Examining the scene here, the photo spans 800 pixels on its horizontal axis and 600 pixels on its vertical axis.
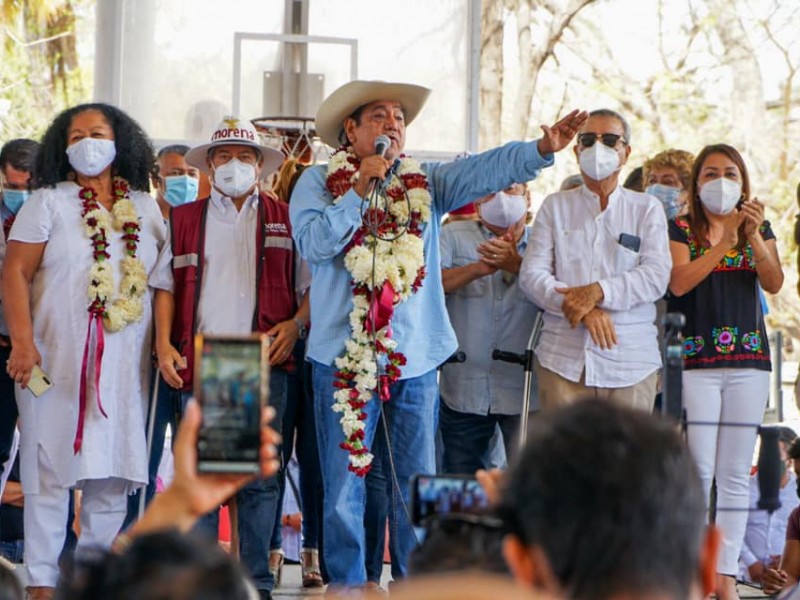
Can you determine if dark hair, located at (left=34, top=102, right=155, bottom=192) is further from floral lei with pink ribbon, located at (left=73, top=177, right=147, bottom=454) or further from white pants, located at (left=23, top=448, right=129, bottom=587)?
white pants, located at (left=23, top=448, right=129, bottom=587)

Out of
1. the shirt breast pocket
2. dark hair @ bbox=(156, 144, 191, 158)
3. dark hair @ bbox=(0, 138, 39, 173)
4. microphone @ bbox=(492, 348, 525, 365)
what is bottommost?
microphone @ bbox=(492, 348, 525, 365)

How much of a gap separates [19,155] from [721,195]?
326cm

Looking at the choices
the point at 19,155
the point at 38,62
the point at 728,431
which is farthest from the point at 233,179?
the point at 38,62

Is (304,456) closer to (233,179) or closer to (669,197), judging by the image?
(233,179)

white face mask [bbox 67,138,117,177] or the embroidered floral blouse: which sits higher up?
white face mask [bbox 67,138,117,177]

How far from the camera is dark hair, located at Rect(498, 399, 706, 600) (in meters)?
1.74

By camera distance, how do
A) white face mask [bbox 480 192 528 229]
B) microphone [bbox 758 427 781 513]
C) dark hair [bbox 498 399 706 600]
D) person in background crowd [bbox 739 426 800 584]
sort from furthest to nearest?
person in background crowd [bbox 739 426 800 584], white face mask [bbox 480 192 528 229], microphone [bbox 758 427 781 513], dark hair [bbox 498 399 706 600]

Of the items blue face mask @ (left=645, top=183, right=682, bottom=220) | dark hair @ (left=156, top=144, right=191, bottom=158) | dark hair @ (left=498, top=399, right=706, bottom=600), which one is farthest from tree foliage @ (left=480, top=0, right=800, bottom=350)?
dark hair @ (left=498, top=399, right=706, bottom=600)

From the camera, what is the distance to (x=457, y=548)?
90.7 inches

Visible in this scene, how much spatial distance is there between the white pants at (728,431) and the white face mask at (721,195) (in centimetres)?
70

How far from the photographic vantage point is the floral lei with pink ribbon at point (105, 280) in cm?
561

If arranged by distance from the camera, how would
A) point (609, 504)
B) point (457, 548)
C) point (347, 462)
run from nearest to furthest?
point (609, 504) → point (457, 548) → point (347, 462)

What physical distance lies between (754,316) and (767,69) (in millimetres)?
14068

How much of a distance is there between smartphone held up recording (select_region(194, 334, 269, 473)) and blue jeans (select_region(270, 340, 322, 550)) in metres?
3.66
